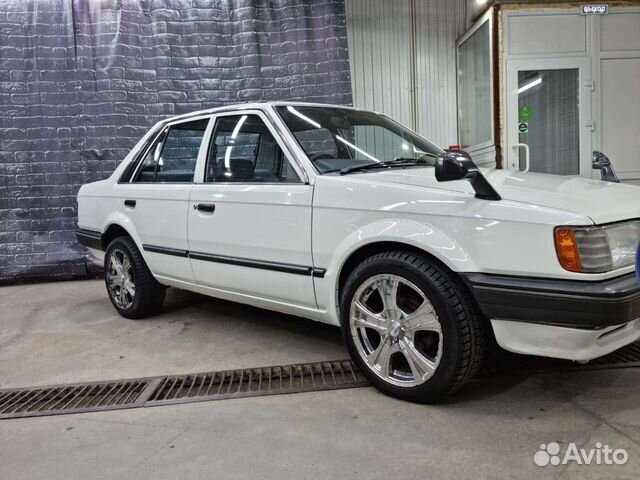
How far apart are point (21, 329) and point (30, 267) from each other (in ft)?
6.87

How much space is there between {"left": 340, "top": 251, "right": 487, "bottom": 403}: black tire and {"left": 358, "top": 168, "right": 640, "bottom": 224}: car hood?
364 millimetres

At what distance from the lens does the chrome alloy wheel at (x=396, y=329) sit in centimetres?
221

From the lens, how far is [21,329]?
3.91 metres

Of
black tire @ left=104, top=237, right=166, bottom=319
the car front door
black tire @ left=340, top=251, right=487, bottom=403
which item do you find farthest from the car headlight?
black tire @ left=104, top=237, right=166, bottom=319

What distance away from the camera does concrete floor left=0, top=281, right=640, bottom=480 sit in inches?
71.8

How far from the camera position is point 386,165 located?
2.73 metres

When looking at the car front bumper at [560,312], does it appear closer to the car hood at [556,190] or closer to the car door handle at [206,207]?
the car hood at [556,190]

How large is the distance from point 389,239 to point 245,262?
39.5 inches

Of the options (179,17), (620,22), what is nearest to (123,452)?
(179,17)

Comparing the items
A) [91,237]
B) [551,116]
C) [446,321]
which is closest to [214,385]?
[446,321]

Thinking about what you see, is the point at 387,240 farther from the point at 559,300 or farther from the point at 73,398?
the point at 73,398

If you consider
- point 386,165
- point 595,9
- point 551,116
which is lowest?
point 386,165

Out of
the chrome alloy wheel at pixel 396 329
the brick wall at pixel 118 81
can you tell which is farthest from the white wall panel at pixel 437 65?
the chrome alloy wheel at pixel 396 329

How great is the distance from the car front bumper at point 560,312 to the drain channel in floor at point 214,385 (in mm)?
651
